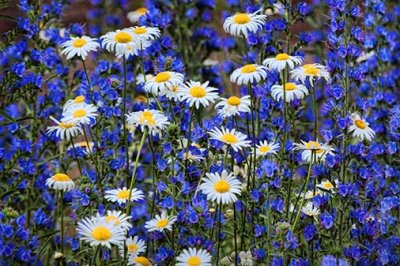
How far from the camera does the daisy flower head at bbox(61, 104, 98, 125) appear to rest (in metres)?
2.54

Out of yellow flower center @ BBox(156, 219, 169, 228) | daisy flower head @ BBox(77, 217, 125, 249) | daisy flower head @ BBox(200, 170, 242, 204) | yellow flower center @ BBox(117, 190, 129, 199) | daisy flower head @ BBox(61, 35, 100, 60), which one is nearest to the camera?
daisy flower head @ BBox(77, 217, 125, 249)

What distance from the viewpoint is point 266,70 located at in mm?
2852

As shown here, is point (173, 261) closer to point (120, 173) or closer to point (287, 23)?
point (120, 173)

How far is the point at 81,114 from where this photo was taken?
8.43 ft

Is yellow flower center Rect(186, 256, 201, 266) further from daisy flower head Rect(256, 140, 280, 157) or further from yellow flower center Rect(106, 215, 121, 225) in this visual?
daisy flower head Rect(256, 140, 280, 157)

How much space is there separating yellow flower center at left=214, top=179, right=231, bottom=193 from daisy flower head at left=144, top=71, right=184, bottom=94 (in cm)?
35

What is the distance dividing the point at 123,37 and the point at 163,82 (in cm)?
20

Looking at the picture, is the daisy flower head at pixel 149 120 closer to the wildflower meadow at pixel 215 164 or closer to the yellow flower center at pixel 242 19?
the wildflower meadow at pixel 215 164

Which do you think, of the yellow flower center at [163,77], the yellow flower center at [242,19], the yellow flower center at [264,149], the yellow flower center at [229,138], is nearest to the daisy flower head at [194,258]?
the yellow flower center at [229,138]

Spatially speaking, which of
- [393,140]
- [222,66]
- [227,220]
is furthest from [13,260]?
[222,66]

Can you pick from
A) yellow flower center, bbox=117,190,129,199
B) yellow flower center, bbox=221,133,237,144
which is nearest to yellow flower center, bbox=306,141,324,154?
yellow flower center, bbox=221,133,237,144

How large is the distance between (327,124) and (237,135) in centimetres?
113

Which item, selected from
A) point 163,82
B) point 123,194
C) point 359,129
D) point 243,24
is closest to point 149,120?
point 163,82

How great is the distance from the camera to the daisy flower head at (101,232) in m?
2.22
